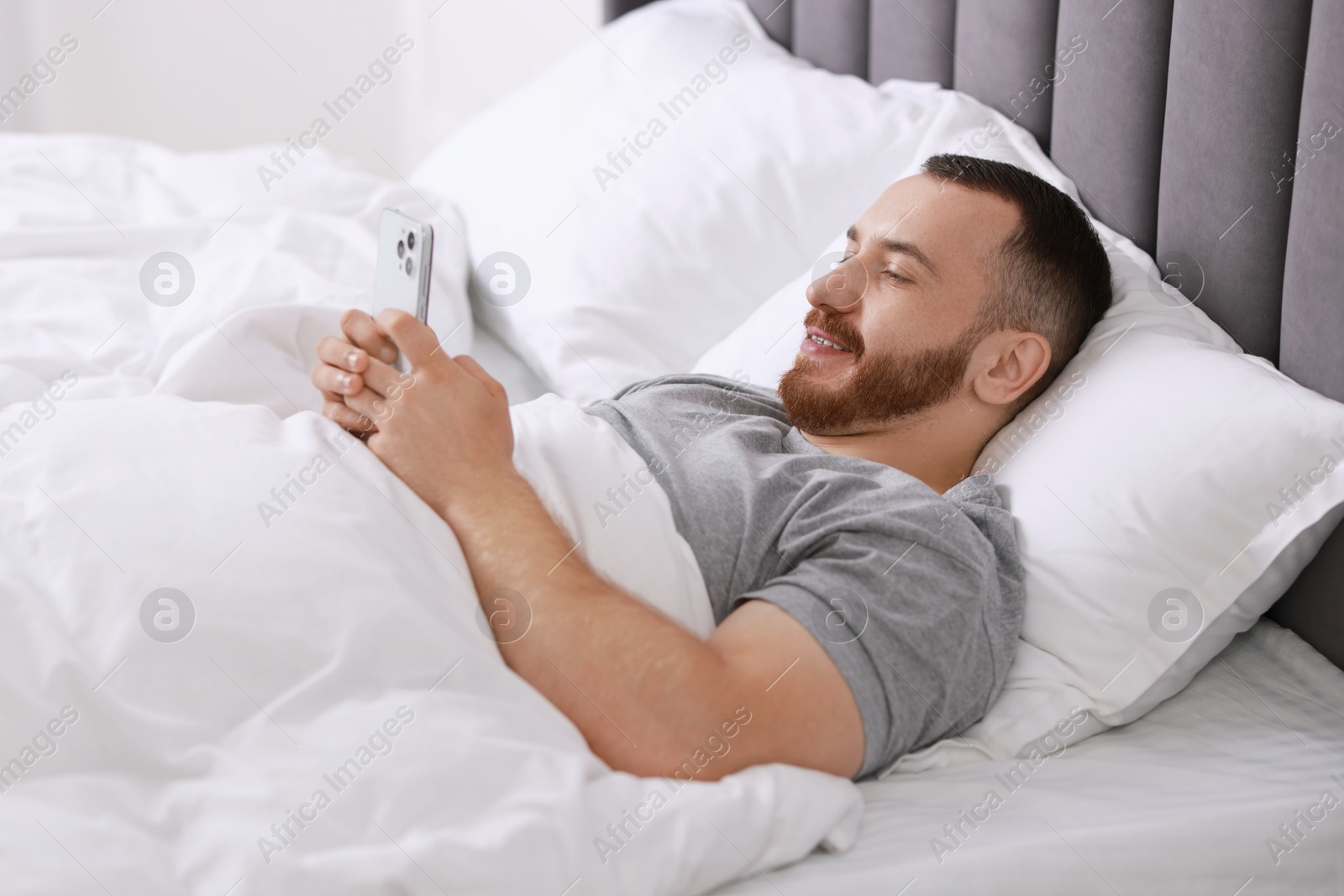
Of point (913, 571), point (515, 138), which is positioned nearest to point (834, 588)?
point (913, 571)

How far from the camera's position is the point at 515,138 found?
176cm

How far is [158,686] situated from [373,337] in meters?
0.38

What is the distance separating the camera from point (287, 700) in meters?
0.69

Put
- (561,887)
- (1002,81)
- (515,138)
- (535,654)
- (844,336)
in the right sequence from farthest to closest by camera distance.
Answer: (515,138) → (1002,81) → (844,336) → (535,654) → (561,887)

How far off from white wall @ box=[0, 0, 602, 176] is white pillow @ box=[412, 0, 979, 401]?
142cm

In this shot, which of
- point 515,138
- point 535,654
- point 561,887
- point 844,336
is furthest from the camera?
point 515,138

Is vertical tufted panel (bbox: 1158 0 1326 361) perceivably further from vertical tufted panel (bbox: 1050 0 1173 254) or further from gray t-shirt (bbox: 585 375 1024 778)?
gray t-shirt (bbox: 585 375 1024 778)

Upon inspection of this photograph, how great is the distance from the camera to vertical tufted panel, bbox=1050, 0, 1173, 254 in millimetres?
1145

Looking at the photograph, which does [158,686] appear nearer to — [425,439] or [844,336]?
[425,439]

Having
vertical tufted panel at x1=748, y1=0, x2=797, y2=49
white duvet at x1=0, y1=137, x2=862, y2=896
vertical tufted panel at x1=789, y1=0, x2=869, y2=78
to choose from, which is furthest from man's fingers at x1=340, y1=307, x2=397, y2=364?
vertical tufted panel at x1=748, y1=0, x2=797, y2=49

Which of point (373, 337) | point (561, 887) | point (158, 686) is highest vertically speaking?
point (373, 337)

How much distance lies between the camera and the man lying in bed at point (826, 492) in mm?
751

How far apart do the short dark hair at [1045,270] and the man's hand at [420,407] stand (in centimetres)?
51

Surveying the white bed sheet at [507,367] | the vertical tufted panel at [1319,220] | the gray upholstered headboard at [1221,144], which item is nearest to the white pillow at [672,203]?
the white bed sheet at [507,367]
